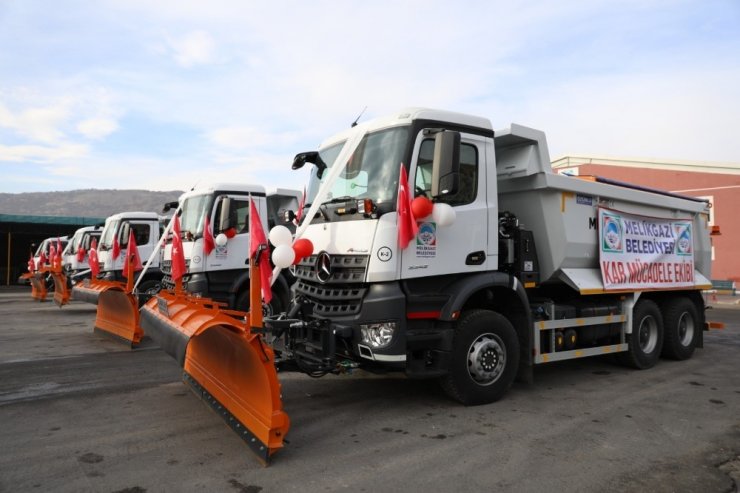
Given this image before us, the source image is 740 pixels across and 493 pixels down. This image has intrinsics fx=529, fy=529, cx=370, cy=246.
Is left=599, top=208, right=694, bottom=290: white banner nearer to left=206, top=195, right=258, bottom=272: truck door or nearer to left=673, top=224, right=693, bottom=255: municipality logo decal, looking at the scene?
left=673, top=224, right=693, bottom=255: municipality logo decal

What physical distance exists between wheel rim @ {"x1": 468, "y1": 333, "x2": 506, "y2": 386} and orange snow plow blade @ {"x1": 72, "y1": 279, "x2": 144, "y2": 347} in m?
5.69

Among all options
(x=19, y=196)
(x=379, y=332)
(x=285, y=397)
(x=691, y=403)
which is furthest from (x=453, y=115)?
(x=19, y=196)

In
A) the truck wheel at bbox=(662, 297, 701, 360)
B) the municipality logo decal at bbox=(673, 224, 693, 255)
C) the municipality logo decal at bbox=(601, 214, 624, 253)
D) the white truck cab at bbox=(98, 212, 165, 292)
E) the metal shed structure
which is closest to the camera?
the municipality logo decal at bbox=(601, 214, 624, 253)

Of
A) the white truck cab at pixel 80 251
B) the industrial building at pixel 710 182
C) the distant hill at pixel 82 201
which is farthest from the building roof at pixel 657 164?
the distant hill at pixel 82 201

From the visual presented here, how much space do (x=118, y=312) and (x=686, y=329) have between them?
30.7ft

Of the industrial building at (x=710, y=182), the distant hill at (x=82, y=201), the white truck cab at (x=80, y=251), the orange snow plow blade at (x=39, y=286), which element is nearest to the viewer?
the white truck cab at (x=80, y=251)

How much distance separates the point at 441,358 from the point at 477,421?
0.65m

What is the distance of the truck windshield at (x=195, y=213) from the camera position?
9.22 m

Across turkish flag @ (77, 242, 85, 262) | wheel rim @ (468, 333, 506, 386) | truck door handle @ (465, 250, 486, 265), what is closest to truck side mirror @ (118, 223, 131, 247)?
turkish flag @ (77, 242, 85, 262)

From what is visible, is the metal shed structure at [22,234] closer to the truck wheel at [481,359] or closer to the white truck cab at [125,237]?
the white truck cab at [125,237]

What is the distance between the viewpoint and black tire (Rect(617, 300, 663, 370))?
7059 millimetres

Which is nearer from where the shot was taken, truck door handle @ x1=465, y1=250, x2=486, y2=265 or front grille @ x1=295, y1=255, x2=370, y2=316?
front grille @ x1=295, y1=255, x2=370, y2=316

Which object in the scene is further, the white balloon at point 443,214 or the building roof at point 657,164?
the building roof at point 657,164

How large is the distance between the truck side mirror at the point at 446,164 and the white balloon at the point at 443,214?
16 cm
